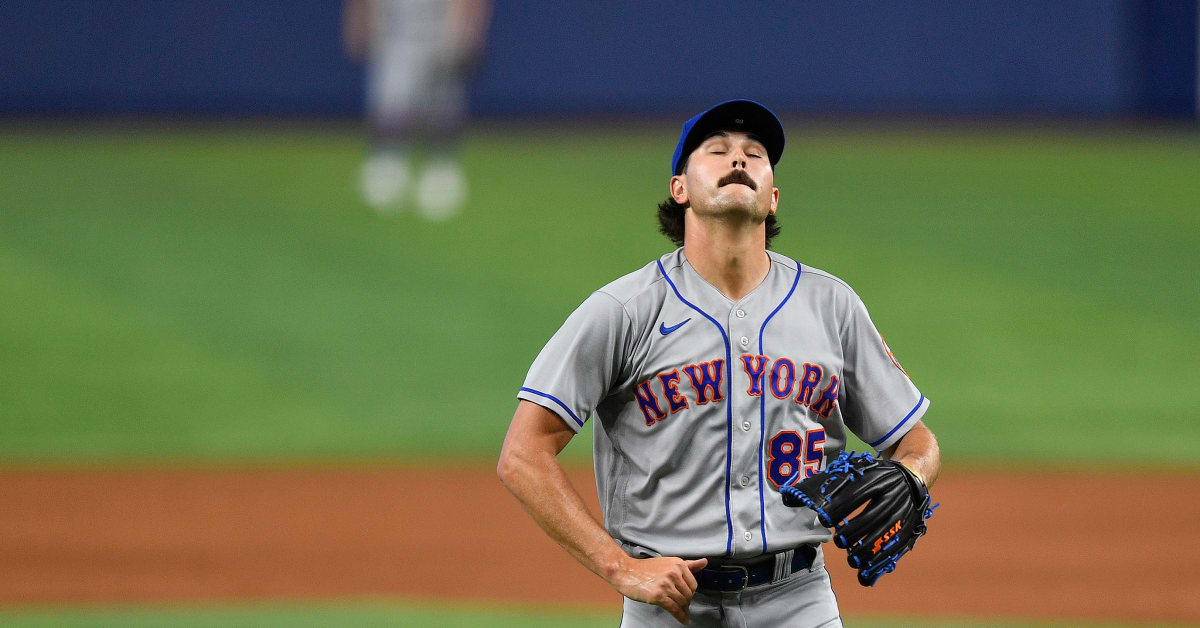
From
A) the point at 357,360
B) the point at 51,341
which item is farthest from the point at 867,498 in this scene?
the point at 51,341

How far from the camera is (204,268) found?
1318 cm

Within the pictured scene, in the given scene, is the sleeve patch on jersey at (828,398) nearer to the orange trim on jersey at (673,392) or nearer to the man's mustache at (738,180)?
the orange trim on jersey at (673,392)

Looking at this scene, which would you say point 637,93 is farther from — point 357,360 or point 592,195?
point 357,360

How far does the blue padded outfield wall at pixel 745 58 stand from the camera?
63.6ft

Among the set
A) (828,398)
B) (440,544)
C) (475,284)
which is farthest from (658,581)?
(475,284)

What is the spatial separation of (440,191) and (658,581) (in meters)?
12.6

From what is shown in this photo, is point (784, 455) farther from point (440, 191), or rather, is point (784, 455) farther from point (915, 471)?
point (440, 191)

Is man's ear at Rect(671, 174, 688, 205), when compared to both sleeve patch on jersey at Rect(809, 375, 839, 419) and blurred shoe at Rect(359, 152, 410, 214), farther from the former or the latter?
blurred shoe at Rect(359, 152, 410, 214)

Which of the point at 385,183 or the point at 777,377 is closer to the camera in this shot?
the point at 777,377

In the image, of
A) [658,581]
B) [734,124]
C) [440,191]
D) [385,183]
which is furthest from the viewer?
[385,183]

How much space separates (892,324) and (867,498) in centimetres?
919

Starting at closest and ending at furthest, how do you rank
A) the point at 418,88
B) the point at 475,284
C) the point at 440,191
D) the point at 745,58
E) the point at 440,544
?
the point at 440,544 → the point at 475,284 → the point at 418,88 → the point at 440,191 → the point at 745,58

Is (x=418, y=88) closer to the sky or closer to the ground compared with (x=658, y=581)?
closer to the sky

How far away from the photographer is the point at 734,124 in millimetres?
3215
